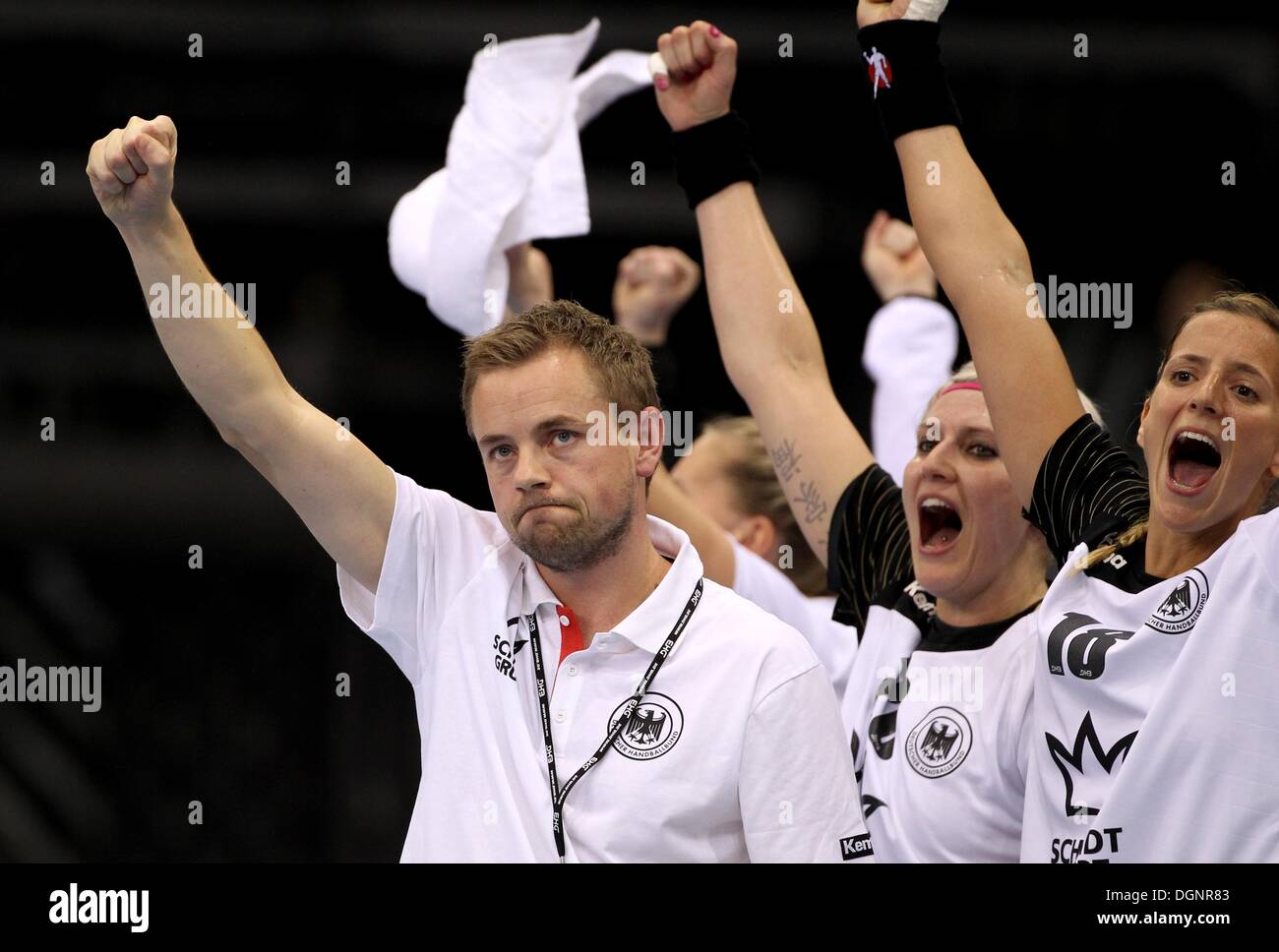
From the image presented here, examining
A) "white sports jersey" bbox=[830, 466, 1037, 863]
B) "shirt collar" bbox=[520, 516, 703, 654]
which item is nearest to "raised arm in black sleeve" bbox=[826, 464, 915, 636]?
"white sports jersey" bbox=[830, 466, 1037, 863]

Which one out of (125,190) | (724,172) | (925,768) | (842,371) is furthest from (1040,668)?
(842,371)

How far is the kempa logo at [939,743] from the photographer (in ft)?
7.02

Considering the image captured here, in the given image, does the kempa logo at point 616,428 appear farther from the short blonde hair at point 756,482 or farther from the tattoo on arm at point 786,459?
the short blonde hair at point 756,482

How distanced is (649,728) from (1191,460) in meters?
0.81

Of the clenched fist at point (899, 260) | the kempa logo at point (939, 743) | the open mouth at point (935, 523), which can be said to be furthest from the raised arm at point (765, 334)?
the clenched fist at point (899, 260)

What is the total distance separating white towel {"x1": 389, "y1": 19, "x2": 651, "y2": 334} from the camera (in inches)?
106

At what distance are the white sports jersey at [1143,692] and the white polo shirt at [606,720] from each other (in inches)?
12.7

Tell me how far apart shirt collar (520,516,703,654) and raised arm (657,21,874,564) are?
556 mm

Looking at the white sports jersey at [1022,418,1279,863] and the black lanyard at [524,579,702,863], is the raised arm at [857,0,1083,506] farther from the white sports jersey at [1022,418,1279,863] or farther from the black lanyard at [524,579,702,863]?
the black lanyard at [524,579,702,863]

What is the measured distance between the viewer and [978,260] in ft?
6.94

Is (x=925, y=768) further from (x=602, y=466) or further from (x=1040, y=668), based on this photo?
(x=602, y=466)

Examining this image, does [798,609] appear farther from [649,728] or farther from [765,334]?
→ [649,728]

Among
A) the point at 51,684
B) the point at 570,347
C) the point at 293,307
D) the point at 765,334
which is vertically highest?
the point at 293,307
